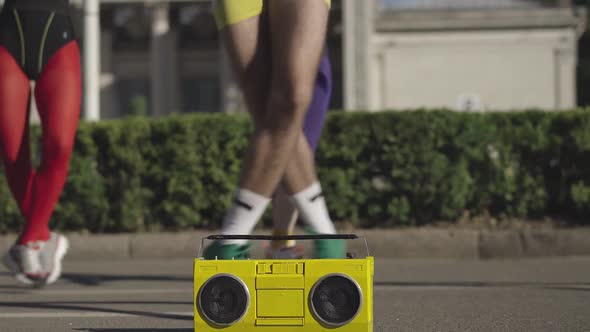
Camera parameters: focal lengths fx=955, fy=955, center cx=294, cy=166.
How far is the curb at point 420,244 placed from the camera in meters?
6.64

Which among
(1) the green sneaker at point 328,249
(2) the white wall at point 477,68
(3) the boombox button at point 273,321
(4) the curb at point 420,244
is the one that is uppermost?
(2) the white wall at point 477,68

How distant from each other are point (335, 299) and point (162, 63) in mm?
36459

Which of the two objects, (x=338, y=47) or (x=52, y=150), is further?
(x=338, y=47)

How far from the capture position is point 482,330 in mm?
3090

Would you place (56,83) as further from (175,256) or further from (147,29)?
(147,29)

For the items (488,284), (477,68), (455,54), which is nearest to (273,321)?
(488,284)

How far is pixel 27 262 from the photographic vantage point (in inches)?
159

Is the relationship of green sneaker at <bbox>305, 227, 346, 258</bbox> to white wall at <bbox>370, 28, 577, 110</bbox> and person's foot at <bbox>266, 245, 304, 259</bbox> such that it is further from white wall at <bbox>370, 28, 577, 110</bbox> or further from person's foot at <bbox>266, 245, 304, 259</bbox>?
white wall at <bbox>370, 28, 577, 110</bbox>

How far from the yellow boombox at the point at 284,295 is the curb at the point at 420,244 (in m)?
3.73

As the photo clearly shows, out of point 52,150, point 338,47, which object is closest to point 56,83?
point 52,150

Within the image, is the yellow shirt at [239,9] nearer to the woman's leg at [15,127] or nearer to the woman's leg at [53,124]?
the woman's leg at [53,124]

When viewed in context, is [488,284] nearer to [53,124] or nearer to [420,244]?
[420,244]

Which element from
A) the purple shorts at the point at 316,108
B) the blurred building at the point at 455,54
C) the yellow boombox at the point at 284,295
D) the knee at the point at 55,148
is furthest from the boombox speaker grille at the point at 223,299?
the blurred building at the point at 455,54

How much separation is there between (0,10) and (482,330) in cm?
262
